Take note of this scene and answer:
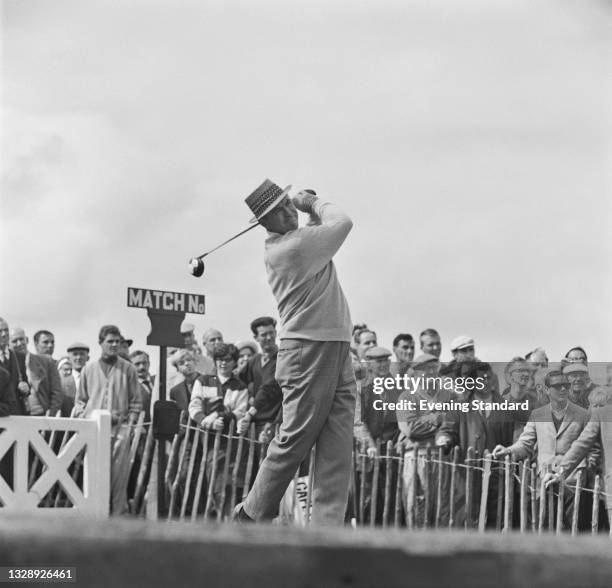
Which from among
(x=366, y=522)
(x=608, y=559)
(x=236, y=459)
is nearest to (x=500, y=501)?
(x=366, y=522)

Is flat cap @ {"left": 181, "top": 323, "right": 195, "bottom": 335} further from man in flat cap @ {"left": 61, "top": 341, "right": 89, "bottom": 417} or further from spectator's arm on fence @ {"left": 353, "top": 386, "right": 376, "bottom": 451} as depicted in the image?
spectator's arm on fence @ {"left": 353, "top": 386, "right": 376, "bottom": 451}

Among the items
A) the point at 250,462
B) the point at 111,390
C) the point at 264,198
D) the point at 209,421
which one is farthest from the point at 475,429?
the point at 264,198

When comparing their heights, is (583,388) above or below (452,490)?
above

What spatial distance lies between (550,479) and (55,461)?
13.4 feet

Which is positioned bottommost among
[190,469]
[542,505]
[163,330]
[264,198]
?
[542,505]

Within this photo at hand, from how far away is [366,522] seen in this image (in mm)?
12383

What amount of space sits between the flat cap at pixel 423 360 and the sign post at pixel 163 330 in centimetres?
241

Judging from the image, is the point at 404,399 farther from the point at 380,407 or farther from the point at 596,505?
the point at 596,505

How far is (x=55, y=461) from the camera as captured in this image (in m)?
9.79

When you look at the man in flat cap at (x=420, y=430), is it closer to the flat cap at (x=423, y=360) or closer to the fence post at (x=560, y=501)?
the flat cap at (x=423, y=360)

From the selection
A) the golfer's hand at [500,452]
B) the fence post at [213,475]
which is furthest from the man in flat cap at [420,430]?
the fence post at [213,475]

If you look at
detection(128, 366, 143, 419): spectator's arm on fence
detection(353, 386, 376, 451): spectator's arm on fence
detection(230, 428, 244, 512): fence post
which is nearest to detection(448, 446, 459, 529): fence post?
detection(353, 386, 376, 451): spectator's arm on fence

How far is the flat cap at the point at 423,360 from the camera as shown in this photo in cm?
1200

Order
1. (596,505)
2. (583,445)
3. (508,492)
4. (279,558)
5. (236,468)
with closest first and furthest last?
(279,558) → (596,505) → (583,445) → (508,492) → (236,468)
